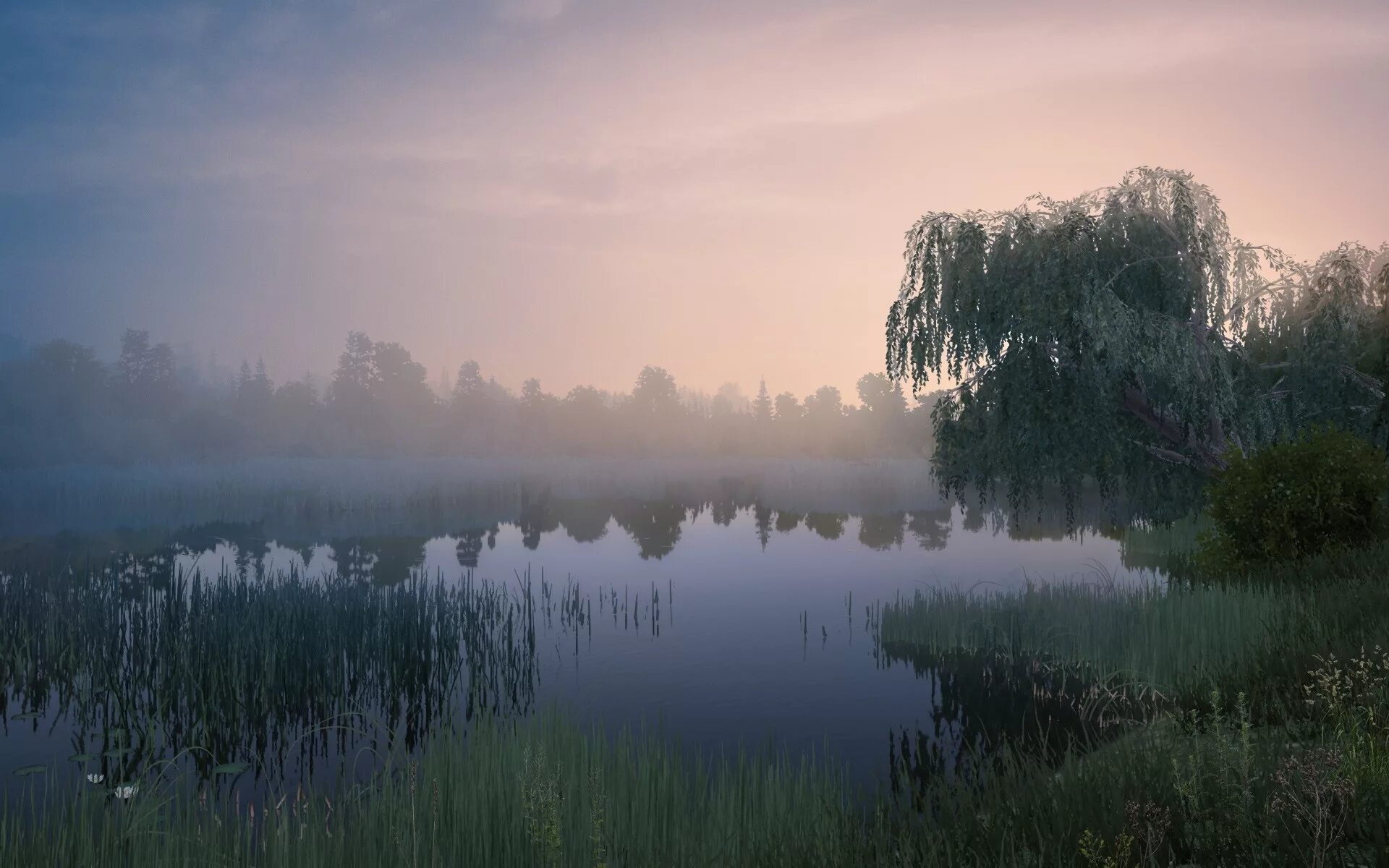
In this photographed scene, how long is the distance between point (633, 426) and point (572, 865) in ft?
408

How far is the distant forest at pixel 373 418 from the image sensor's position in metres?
103

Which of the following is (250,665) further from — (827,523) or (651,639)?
(827,523)

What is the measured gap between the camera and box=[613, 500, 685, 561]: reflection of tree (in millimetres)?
32531

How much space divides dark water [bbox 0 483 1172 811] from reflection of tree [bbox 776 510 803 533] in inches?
12.1

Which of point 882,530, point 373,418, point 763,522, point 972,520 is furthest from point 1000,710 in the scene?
point 373,418

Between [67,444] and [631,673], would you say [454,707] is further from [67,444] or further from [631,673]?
[67,444]

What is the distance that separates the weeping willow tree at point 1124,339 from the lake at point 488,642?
3.68m

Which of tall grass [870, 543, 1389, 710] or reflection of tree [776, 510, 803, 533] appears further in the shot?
reflection of tree [776, 510, 803, 533]

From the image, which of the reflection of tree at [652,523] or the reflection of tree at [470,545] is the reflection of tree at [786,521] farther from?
the reflection of tree at [470,545]

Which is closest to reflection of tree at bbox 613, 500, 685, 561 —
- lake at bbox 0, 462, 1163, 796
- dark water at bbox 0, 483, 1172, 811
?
dark water at bbox 0, 483, 1172, 811

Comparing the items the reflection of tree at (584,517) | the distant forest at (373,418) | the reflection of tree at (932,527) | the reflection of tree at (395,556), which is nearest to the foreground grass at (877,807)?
the reflection of tree at (395,556)

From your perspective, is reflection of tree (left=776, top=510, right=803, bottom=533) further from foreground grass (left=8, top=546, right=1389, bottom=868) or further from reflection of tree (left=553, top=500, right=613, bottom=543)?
foreground grass (left=8, top=546, right=1389, bottom=868)

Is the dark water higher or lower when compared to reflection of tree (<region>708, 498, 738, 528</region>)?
lower

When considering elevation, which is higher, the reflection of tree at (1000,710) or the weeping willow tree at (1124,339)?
the weeping willow tree at (1124,339)
